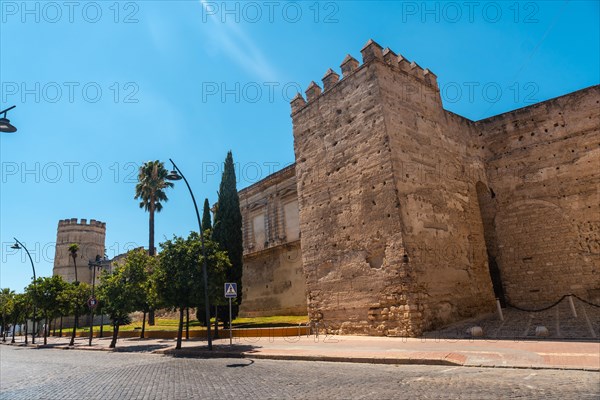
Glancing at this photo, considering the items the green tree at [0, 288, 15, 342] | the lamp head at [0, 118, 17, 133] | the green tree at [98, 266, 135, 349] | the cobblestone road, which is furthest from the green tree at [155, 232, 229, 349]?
the green tree at [0, 288, 15, 342]

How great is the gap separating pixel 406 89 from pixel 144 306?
712 inches

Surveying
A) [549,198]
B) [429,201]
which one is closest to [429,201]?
[429,201]

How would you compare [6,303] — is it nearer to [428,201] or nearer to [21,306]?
[21,306]

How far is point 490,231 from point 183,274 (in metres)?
14.4

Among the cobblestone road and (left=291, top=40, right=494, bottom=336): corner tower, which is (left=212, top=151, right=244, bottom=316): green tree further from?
the cobblestone road

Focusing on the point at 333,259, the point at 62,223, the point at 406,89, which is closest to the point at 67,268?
the point at 62,223

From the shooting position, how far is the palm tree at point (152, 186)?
3562 centimetres

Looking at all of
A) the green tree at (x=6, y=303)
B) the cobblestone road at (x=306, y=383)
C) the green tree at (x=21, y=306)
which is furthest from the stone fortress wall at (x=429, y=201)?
the green tree at (x=6, y=303)

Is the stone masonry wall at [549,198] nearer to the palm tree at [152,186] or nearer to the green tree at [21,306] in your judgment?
the palm tree at [152,186]

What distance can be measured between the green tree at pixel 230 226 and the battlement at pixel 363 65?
8469 mm

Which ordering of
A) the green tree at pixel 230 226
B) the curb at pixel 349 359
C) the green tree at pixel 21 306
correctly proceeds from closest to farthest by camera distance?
the curb at pixel 349 359 < the green tree at pixel 230 226 < the green tree at pixel 21 306

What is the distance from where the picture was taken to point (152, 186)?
35.5 m

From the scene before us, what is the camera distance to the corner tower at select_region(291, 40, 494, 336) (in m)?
13.7

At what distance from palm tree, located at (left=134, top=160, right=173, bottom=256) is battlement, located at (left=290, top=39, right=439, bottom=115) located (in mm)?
21264
